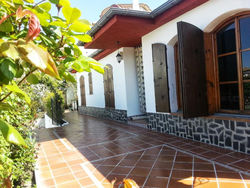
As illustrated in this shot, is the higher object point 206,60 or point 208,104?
point 206,60

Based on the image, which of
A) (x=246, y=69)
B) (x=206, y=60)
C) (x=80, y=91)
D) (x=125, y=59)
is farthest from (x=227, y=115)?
(x=80, y=91)

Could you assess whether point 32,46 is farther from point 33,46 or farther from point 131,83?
point 131,83

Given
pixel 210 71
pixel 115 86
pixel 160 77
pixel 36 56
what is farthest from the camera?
pixel 115 86

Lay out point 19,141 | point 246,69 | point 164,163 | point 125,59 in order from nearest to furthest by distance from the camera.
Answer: point 19,141 → point 164,163 → point 246,69 → point 125,59

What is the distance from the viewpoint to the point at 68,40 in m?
0.82

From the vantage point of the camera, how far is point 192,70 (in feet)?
12.7

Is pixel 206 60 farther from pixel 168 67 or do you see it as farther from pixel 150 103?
pixel 150 103

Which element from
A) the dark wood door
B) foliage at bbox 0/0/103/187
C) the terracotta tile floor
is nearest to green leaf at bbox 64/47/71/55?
foliage at bbox 0/0/103/187

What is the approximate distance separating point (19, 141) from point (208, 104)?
4150mm

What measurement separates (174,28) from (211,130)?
266 centimetres

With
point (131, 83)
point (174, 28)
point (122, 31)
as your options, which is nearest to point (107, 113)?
point (131, 83)

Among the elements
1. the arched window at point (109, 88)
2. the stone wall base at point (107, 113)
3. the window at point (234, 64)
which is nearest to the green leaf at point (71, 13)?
the window at point (234, 64)

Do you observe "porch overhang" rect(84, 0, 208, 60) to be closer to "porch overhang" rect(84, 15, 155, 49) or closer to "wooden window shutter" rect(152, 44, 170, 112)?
"porch overhang" rect(84, 15, 155, 49)

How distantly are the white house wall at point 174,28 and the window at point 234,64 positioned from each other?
0.28 m
